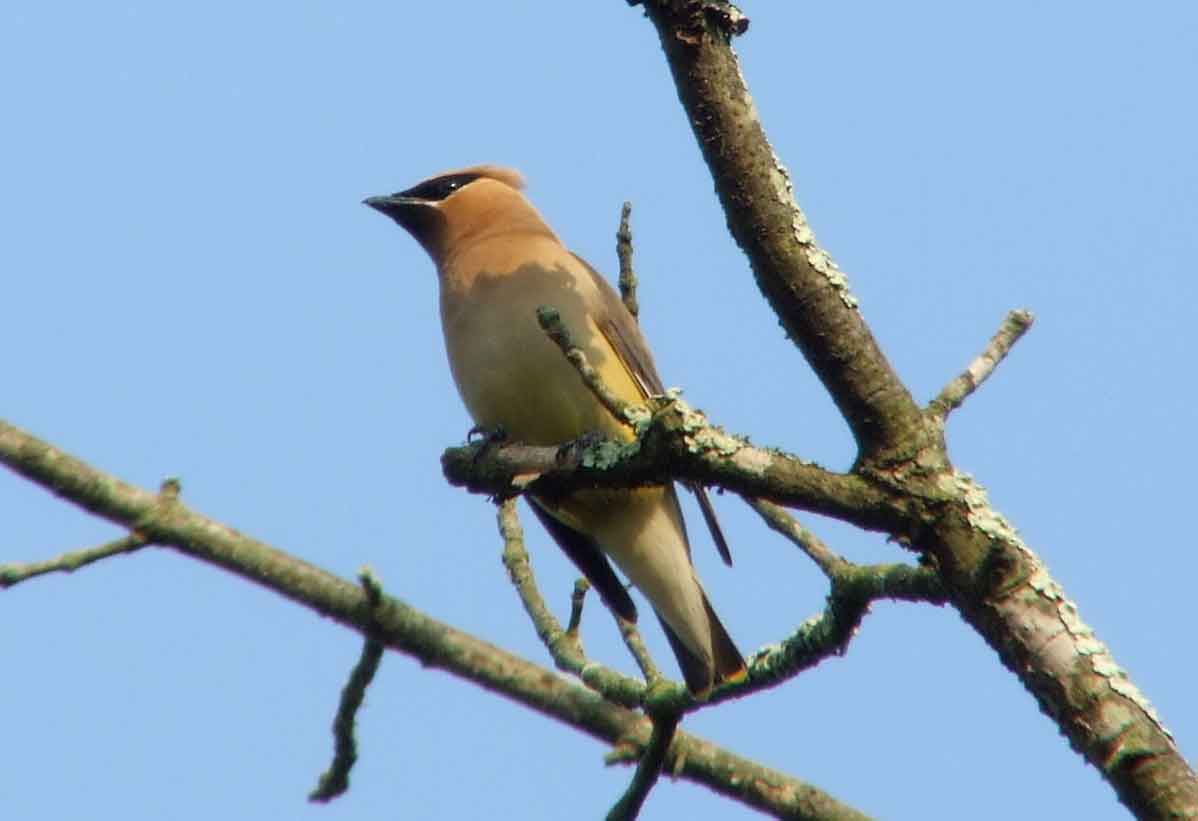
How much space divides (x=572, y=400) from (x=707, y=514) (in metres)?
0.83

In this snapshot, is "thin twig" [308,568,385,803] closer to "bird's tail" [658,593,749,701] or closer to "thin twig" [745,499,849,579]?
"thin twig" [745,499,849,579]

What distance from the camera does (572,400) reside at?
566 cm

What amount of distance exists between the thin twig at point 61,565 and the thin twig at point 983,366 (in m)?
1.54

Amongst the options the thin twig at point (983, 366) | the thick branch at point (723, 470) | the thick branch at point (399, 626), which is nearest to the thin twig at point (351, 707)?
the thick branch at point (399, 626)

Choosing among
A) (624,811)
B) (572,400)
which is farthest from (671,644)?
(624,811)

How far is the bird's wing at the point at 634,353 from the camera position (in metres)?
6.01

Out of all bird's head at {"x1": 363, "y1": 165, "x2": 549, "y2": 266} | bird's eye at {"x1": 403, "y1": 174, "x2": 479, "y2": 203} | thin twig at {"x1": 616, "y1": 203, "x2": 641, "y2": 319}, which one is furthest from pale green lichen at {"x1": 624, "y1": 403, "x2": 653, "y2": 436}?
bird's eye at {"x1": 403, "y1": 174, "x2": 479, "y2": 203}

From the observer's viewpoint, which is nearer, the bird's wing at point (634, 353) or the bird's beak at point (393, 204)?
the bird's wing at point (634, 353)

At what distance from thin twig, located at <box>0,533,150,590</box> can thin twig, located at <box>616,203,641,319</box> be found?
2296 mm

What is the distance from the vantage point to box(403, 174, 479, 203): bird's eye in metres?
7.14

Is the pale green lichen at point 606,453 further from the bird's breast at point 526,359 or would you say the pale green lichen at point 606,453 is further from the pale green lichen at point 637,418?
the bird's breast at point 526,359

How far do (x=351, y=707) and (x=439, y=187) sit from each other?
3.93 meters

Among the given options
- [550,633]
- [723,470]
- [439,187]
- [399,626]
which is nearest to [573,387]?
[550,633]

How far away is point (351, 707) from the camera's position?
11.6 ft
